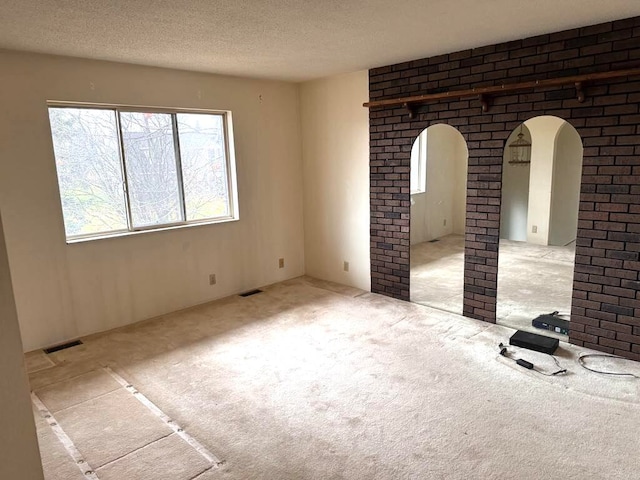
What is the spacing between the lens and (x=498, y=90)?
3.32m

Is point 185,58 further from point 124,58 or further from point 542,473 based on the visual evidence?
point 542,473

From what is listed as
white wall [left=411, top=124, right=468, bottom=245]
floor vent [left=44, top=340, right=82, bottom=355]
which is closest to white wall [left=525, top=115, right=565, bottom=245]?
white wall [left=411, top=124, right=468, bottom=245]

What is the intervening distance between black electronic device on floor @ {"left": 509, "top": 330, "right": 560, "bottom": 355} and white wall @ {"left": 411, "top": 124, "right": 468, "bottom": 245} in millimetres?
3813

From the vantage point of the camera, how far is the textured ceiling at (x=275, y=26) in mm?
2379

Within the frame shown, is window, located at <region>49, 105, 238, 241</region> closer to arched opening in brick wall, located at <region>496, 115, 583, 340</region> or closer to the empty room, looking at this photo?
the empty room

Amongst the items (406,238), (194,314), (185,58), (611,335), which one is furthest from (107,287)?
(611,335)

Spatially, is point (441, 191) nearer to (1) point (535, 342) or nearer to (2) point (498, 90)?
(2) point (498, 90)

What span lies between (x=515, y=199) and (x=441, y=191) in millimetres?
1187

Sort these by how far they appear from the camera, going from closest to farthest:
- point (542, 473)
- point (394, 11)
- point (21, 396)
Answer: point (21, 396) < point (542, 473) < point (394, 11)

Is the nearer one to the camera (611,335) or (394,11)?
(394,11)

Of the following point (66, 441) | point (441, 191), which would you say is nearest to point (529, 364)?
point (66, 441)

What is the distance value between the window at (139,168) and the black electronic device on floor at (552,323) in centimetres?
306

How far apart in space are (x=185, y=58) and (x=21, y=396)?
3047 mm

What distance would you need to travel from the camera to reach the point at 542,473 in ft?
6.45
